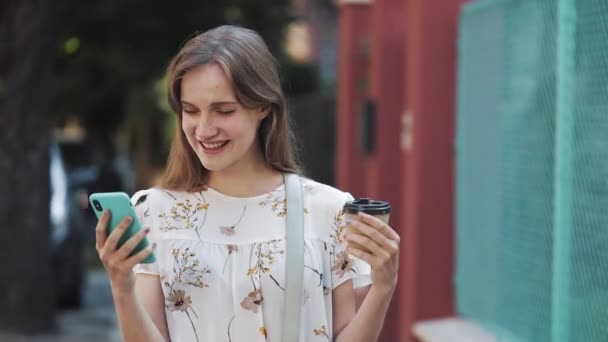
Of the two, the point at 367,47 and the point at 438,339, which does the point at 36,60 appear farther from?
the point at 438,339

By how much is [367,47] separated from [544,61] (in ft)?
12.6

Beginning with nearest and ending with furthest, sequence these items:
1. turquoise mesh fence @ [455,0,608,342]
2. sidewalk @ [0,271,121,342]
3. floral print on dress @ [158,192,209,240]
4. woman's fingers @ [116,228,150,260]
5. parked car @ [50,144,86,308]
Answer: woman's fingers @ [116,228,150,260] → floral print on dress @ [158,192,209,240] → turquoise mesh fence @ [455,0,608,342] → sidewalk @ [0,271,121,342] → parked car @ [50,144,86,308]

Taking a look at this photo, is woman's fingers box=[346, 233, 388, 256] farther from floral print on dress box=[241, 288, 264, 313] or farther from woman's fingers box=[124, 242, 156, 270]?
woman's fingers box=[124, 242, 156, 270]

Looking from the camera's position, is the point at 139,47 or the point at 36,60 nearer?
the point at 36,60

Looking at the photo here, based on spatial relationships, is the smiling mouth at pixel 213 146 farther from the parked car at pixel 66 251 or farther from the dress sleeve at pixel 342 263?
the parked car at pixel 66 251

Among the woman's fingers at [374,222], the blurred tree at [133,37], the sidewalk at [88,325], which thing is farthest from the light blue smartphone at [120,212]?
the blurred tree at [133,37]

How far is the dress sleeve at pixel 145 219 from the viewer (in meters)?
2.46

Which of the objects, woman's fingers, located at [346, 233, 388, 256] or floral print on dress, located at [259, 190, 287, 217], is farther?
floral print on dress, located at [259, 190, 287, 217]

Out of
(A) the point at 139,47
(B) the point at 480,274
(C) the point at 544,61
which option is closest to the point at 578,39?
(C) the point at 544,61

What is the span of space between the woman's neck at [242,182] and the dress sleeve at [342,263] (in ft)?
0.77

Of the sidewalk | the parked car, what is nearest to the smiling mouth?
the sidewalk

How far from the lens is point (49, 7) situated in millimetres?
8539

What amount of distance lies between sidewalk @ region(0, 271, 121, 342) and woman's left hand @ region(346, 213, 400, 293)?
6.15 metres

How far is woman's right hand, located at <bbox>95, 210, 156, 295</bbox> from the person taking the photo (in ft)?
7.02
